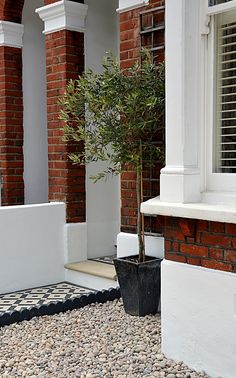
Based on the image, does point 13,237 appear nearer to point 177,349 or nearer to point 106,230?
point 106,230

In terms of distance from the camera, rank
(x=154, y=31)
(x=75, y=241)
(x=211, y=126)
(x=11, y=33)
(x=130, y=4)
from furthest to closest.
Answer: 1. (x=11, y=33)
2. (x=75, y=241)
3. (x=130, y=4)
4. (x=154, y=31)
5. (x=211, y=126)

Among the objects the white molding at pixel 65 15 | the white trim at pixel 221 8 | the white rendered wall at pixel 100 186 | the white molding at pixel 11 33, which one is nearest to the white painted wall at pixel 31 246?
the white rendered wall at pixel 100 186

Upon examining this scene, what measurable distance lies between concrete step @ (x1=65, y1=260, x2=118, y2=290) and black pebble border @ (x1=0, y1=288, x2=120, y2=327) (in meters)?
0.31

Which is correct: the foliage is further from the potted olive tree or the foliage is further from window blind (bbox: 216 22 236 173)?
window blind (bbox: 216 22 236 173)

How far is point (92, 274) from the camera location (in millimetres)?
5422

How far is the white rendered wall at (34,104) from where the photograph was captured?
272 inches

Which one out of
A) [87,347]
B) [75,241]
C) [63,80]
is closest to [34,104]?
[63,80]

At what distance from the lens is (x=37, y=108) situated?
23.0ft

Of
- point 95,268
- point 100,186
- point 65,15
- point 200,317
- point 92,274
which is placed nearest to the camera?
point 200,317

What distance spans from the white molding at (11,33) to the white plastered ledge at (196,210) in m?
3.94

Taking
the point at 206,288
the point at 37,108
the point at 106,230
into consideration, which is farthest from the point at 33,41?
the point at 206,288

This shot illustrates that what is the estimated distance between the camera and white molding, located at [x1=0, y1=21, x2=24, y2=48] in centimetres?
657

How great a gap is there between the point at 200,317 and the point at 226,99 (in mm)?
1404

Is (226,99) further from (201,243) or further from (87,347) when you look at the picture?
(87,347)
